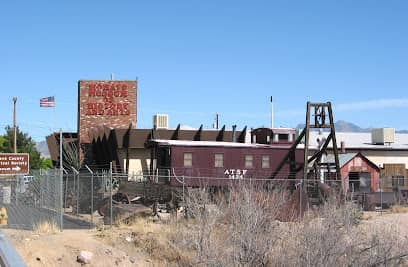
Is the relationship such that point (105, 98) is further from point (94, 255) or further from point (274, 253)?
point (274, 253)

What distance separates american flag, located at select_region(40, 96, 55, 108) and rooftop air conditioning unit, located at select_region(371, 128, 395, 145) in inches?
1204

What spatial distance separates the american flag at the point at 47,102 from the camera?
42062 millimetres

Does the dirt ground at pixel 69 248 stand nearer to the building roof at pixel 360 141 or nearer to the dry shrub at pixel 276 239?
the dry shrub at pixel 276 239

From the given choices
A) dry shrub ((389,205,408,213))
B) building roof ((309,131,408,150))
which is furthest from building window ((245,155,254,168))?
building roof ((309,131,408,150))

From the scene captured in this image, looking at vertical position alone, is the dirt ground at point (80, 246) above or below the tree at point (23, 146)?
below

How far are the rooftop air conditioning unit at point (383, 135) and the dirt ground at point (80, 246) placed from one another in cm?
3900

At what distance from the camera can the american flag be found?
42.1 meters

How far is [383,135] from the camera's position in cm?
5700

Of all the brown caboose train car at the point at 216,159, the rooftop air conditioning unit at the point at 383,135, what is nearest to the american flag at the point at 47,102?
the brown caboose train car at the point at 216,159

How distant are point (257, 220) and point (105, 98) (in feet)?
132

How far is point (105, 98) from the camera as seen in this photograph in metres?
54.2

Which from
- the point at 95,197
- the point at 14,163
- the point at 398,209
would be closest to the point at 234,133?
the point at 398,209

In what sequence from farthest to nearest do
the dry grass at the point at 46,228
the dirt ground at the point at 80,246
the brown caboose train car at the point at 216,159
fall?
the brown caboose train car at the point at 216,159 < the dry grass at the point at 46,228 < the dirt ground at the point at 80,246

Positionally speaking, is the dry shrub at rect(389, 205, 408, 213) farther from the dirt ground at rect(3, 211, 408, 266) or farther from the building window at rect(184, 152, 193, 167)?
the dirt ground at rect(3, 211, 408, 266)
